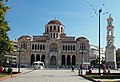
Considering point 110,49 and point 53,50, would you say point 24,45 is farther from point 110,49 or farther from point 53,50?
point 110,49

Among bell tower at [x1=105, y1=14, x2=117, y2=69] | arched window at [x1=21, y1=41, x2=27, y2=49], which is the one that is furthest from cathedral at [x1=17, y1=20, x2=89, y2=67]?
bell tower at [x1=105, y1=14, x2=117, y2=69]

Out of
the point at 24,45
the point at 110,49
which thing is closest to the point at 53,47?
the point at 24,45

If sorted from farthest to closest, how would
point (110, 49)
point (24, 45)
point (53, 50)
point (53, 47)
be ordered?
point (53, 47) < point (24, 45) < point (53, 50) < point (110, 49)

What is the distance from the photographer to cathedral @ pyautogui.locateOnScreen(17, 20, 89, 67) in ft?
334

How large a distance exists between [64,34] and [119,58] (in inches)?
1136

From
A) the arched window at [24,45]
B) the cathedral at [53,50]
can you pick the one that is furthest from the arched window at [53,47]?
the arched window at [24,45]

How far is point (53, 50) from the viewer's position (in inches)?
4092

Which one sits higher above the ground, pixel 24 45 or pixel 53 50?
pixel 24 45

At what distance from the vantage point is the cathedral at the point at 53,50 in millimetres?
101875

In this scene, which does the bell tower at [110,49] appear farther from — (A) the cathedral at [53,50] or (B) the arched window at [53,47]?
(B) the arched window at [53,47]

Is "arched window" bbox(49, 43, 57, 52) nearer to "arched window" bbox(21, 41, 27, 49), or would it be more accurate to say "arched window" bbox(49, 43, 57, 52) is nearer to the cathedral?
the cathedral

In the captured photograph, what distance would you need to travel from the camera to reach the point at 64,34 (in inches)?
4269

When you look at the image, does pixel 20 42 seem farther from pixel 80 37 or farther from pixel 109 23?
pixel 109 23

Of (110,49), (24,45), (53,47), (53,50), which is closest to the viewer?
(110,49)
